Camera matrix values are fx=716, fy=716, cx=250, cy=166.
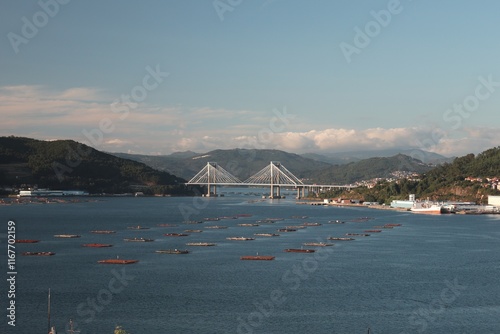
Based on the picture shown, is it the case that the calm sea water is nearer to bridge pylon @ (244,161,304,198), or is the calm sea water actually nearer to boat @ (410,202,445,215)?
boat @ (410,202,445,215)

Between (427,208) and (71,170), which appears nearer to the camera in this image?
(427,208)

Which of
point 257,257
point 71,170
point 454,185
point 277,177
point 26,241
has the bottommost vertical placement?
point 257,257

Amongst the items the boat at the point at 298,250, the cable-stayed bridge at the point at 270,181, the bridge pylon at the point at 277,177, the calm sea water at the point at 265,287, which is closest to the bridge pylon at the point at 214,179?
the cable-stayed bridge at the point at 270,181

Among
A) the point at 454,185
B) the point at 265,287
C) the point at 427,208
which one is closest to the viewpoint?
the point at 265,287

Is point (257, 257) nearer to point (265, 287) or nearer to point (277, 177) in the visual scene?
point (265, 287)

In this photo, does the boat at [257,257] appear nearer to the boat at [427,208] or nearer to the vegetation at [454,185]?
the boat at [427,208]

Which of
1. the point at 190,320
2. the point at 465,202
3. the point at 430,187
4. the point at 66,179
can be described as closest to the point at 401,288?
the point at 190,320

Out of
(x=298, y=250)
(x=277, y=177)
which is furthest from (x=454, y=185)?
(x=298, y=250)

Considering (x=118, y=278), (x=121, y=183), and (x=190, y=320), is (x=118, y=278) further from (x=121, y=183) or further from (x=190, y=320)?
(x=121, y=183)
